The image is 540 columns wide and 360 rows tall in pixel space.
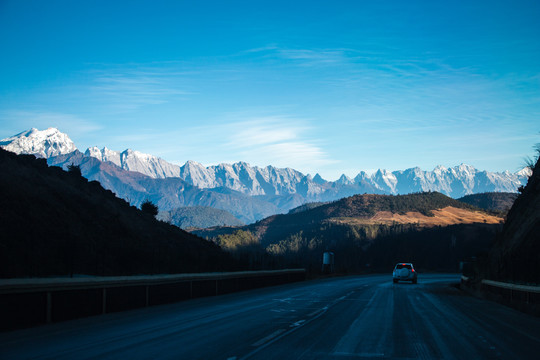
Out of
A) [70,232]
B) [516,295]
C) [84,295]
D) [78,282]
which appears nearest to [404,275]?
[516,295]

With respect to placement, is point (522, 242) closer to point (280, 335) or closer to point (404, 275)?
point (404, 275)

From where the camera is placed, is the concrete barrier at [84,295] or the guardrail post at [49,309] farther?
the guardrail post at [49,309]

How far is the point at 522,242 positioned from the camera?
93.2 ft

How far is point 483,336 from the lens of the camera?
434 inches

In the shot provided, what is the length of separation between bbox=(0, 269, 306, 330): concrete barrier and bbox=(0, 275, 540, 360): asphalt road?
1.75 feet

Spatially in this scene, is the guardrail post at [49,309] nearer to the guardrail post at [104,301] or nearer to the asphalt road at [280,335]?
the asphalt road at [280,335]

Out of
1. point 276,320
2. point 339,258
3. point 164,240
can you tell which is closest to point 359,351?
point 276,320

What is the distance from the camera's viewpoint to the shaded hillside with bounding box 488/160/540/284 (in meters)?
22.5

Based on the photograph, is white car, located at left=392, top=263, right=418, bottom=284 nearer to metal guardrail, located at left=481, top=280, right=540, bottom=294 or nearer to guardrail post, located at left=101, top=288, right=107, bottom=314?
metal guardrail, located at left=481, top=280, right=540, bottom=294

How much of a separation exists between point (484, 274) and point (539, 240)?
1004cm

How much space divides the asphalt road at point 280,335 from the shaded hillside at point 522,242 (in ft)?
23.7

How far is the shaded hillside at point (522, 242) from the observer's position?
73.8 ft

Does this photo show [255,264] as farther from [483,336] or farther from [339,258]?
[339,258]

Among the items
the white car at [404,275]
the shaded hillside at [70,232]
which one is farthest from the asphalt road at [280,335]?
the white car at [404,275]
